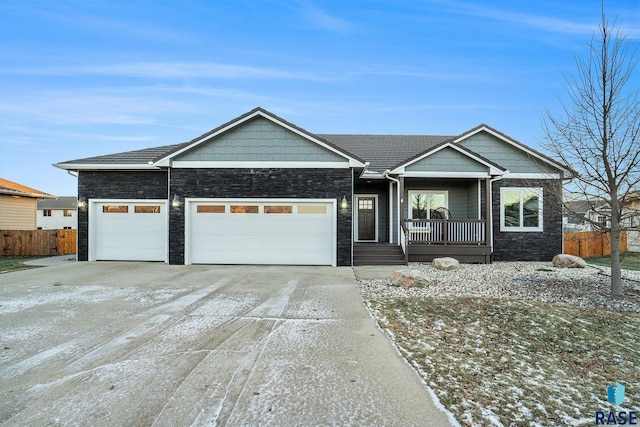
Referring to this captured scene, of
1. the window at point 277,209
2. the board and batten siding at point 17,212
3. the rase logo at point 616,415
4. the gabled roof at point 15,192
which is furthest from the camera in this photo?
the board and batten siding at point 17,212

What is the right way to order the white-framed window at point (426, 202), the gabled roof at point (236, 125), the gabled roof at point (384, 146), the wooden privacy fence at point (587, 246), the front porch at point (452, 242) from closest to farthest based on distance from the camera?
the gabled roof at point (236, 125) → the front porch at point (452, 242) → the white-framed window at point (426, 202) → the gabled roof at point (384, 146) → the wooden privacy fence at point (587, 246)

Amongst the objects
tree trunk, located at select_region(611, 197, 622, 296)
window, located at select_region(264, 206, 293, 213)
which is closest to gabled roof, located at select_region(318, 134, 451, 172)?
window, located at select_region(264, 206, 293, 213)

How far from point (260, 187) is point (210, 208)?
6.20ft

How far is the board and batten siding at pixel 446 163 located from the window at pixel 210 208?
6838 mm

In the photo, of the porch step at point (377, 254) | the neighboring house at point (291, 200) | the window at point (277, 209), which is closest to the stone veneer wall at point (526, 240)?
the neighboring house at point (291, 200)

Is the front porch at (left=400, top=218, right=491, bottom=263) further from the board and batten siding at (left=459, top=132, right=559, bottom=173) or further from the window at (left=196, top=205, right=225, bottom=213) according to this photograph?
the window at (left=196, top=205, right=225, bottom=213)

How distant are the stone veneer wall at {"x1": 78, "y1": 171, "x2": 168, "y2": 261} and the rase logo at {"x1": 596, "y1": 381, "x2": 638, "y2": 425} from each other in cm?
1252

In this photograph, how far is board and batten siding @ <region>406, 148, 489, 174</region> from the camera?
12.3 metres

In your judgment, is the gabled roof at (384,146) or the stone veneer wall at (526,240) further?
the gabled roof at (384,146)

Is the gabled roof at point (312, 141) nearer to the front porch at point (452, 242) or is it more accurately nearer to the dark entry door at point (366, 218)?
the dark entry door at point (366, 218)

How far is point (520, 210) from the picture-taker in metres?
13.5

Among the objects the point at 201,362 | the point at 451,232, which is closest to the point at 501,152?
the point at 451,232

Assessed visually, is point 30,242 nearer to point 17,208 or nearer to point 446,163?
point 17,208

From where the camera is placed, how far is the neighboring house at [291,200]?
11273 millimetres
